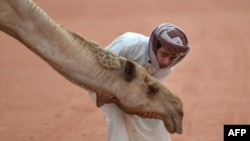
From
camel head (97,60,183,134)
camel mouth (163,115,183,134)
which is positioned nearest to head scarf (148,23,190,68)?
camel head (97,60,183,134)

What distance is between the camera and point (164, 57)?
486cm

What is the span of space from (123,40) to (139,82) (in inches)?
30.8

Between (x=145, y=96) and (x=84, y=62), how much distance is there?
1.52ft

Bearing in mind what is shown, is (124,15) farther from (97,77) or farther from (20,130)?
(97,77)

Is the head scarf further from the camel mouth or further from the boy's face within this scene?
the camel mouth

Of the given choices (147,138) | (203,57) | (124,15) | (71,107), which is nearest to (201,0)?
(124,15)

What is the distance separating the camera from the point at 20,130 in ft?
28.0

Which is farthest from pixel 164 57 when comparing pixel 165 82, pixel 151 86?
pixel 165 82

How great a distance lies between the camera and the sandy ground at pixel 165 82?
8.52 meters

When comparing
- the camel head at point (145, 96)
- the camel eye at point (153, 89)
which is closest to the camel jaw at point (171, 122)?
the camel head at point (145, 96)

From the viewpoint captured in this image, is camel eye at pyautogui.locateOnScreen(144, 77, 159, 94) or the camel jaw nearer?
camel eye at pyautogui.locateOnScreen(144, 77, 159, 94)

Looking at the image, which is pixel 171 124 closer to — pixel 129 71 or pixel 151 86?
pixel 151 86

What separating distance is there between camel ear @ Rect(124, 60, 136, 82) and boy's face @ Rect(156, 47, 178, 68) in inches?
20.5

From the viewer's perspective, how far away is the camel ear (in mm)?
4324
